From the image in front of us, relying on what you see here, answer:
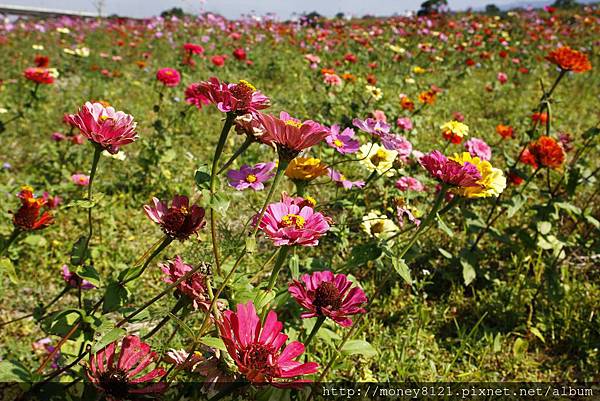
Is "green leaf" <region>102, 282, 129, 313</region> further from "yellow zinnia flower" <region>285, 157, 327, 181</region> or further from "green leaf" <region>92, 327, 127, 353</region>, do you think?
"yellow zinnia flower" <region>285, 157, 327, 181</region>

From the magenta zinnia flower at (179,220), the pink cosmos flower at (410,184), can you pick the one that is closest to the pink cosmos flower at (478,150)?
the pink cosmos flower at (410,184)

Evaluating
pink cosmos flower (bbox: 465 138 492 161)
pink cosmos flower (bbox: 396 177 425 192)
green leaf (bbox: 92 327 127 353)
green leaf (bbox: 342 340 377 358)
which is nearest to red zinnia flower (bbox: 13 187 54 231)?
green leaf (bbox: 92 327 127 353)

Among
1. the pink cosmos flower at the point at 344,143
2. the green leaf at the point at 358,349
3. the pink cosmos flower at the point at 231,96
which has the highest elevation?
the pink cosmos flower at the point at 231,96

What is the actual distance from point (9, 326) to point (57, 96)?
350cm

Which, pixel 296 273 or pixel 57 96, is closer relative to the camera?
pixel 296 273

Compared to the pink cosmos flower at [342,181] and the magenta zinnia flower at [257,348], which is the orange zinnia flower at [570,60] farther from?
the magenta zinnia flower at [257,348]

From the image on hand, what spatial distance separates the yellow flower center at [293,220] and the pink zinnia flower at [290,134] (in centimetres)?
12

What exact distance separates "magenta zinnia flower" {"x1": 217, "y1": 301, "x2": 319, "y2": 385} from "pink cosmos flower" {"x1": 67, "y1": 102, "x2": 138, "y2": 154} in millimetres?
456

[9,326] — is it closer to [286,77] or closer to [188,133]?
[188,133]

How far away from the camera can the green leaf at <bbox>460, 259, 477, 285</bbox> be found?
2059 mm

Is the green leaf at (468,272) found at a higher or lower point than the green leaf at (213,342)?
lower

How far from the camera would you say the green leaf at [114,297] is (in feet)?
3.12

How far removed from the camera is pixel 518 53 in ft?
23.6

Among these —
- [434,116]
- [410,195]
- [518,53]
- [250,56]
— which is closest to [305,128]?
[410,195]
